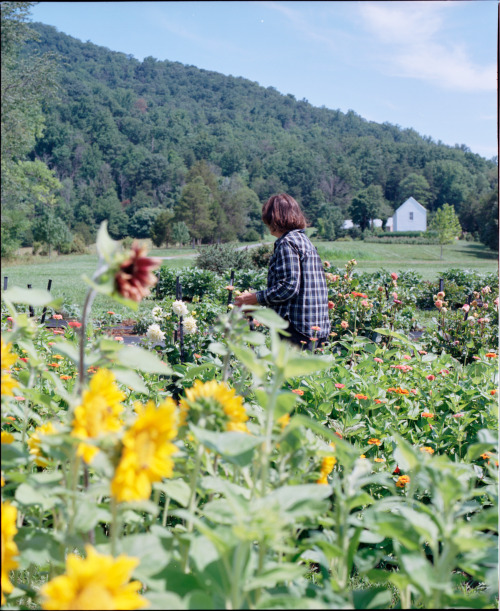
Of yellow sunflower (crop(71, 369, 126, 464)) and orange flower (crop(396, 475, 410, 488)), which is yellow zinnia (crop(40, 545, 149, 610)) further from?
orange flower (crop(396, 475, 410, 488))

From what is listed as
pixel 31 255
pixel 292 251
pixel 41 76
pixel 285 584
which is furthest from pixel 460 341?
pixel 31 255

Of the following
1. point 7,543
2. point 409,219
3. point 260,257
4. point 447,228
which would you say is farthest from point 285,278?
point 409,219

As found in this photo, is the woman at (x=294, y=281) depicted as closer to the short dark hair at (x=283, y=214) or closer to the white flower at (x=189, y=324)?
the short dark hair at (x=283, y=214)

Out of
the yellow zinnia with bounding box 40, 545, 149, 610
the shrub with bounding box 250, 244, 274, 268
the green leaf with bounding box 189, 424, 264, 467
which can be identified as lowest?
the yellow zinnia with bounding box 40, 545, 149, 610

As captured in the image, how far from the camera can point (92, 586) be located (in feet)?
1.64

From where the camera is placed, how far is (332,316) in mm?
5961

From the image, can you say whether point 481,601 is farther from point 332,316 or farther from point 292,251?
point 332,316

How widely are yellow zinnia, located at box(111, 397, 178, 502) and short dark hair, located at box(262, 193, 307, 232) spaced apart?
7.03 feet

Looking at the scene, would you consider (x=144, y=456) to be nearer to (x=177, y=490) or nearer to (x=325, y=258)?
(x=177, y=490)

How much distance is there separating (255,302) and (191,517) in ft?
6.08

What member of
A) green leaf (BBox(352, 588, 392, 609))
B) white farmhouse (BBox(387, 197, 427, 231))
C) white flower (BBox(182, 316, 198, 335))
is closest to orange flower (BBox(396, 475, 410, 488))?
green leaf (BBox(352, 588, 392, 609))

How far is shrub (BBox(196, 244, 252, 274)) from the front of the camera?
537 inches

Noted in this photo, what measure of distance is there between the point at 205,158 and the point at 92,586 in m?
51.0

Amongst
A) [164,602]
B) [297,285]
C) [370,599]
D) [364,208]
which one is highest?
[364,208]
